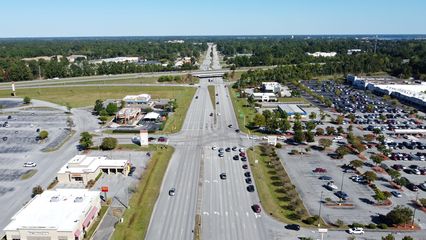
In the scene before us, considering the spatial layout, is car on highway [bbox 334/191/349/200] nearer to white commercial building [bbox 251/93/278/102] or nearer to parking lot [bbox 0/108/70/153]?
parking lot [bbox 0/108/70/153]

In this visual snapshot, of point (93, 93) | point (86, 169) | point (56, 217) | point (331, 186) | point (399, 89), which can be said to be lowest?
point (331, 186)

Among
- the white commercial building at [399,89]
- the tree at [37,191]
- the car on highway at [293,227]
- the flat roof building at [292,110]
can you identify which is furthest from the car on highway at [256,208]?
the white commercial building at [399,89]

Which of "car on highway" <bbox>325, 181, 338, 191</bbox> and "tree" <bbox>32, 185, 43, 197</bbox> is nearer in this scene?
"tree" <bbox>32, 185, 43, 197</bbox>

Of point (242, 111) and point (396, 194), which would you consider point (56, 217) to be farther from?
point (242, 111)

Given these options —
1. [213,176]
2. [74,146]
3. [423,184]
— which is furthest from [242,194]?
[74,146]

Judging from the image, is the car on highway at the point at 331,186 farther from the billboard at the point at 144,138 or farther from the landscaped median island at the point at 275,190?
the billboard at the point at 144,138

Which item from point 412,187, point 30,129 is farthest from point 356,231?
point 30,129

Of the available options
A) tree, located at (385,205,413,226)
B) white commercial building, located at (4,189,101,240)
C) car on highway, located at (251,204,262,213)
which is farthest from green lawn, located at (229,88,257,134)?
white commercial building, located at (4,189,101,240)
